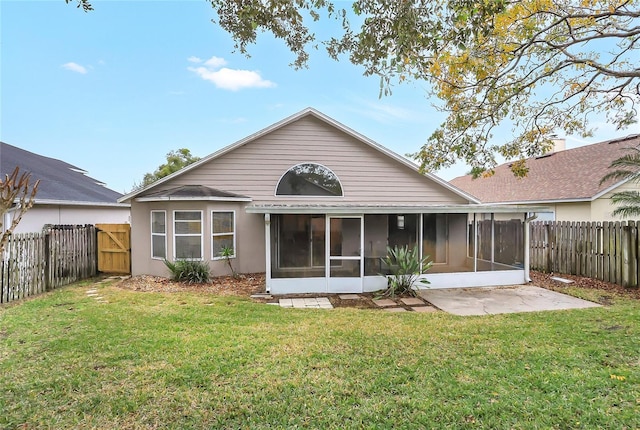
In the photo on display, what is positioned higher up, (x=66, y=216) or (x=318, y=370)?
(x=66, y=216)

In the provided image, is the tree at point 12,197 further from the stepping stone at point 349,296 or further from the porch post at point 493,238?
the porch post at point 493,238

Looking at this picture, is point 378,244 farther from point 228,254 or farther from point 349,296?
point 228,254

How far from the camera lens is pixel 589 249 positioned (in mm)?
10336

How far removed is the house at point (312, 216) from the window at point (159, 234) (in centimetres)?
4

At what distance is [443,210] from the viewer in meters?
9.28

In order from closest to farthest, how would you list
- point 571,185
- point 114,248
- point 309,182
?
point 114,248 < point 309,182 < point 571,185

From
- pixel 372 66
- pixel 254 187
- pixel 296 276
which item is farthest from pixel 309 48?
pixel 254 187

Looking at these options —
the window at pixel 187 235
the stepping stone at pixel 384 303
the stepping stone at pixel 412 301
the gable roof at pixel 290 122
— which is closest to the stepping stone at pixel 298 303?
the stepping stone at pixel 384 303

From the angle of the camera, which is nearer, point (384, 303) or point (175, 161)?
point (384, 303)

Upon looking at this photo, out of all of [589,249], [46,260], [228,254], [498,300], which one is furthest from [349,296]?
[46,260]

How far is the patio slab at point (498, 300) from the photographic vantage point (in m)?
7.44

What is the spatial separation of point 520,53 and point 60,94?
1774 cm

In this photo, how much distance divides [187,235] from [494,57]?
985 cm

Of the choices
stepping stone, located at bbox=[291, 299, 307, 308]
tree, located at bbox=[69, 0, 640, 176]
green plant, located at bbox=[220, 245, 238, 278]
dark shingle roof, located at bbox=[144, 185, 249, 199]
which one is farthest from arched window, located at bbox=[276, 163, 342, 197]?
stepping stone, located at bbox=[291, 299, 307, 308]
